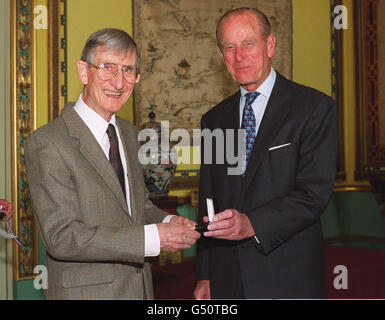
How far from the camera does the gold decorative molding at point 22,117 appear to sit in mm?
4398

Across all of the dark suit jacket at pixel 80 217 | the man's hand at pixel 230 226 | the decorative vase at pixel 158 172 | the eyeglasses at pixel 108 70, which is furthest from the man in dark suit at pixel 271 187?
the decorative vase at pixel 158 172

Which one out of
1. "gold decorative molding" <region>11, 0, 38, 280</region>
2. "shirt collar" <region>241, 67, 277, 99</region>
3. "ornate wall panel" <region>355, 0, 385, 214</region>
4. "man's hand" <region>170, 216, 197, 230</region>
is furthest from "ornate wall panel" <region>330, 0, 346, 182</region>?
"man's hand" <region>170, 216, 197, 230</region>

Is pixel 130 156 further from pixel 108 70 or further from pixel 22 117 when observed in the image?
pixel 22 117

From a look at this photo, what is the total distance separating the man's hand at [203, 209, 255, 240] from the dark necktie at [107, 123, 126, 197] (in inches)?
16.6

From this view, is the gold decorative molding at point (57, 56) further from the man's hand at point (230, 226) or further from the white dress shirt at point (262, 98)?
the man's hand at point (230, 226)

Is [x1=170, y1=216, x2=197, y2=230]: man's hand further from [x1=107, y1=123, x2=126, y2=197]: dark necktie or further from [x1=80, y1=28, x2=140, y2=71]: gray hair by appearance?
[x1=80, y1=28, x2=140, y2=71]: gray hair

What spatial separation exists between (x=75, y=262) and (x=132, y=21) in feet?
12.2

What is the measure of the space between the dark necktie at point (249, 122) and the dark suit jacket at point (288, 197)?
8 cm

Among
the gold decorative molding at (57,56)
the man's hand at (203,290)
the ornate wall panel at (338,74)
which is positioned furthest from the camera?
the ornate wall panel at (338,74)

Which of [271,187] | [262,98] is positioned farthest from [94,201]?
[262,98]

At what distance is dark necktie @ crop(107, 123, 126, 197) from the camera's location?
7.00 ft

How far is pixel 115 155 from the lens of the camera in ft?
7.10

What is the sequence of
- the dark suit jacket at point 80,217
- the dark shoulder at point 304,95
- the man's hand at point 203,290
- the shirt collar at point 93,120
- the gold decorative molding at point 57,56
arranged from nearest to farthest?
the dark suit jacket at point 80,217
the shirt collar at point 93,120
the dark shoulder at point 304,95
the man's hand at point 203,290
the gold decorative molding at point 57,56
